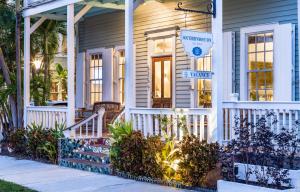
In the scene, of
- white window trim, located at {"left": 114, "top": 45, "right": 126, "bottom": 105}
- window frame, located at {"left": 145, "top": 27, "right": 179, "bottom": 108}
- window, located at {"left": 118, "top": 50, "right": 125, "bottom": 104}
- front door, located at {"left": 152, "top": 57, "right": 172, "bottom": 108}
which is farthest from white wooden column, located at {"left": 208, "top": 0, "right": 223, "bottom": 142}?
white window trim, located at {"left": 114, "top": 45, "right": 126, "bottom": 105}

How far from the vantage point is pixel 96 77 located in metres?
17.0

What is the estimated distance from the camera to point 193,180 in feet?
31.1

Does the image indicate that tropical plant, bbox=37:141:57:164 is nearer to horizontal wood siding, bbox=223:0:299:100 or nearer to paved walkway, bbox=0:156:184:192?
paved walkway, bbox=0:156:184:192

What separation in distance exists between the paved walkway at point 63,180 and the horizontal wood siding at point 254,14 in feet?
12.4

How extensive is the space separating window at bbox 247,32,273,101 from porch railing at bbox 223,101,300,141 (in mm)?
1031

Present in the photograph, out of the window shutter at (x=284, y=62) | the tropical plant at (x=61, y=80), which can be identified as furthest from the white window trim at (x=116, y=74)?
the tropical plant at (x=61, y=80)

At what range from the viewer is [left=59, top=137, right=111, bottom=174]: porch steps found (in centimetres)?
1181

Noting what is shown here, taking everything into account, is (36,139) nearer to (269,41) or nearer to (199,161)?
(199,161)

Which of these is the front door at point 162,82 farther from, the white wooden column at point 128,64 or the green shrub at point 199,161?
the green shrub at point 199,161

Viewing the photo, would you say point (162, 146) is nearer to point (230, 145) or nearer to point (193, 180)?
point (193, 180)

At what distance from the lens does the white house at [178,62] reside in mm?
10391

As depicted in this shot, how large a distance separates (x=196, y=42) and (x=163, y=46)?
5.16m

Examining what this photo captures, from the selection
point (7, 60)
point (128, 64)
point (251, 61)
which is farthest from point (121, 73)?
point (251, 61)

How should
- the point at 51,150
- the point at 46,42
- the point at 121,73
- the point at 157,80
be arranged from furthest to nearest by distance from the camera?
the point at 46,42 < the point at 121,73 < the point at 157,80 < the point at 51,150
